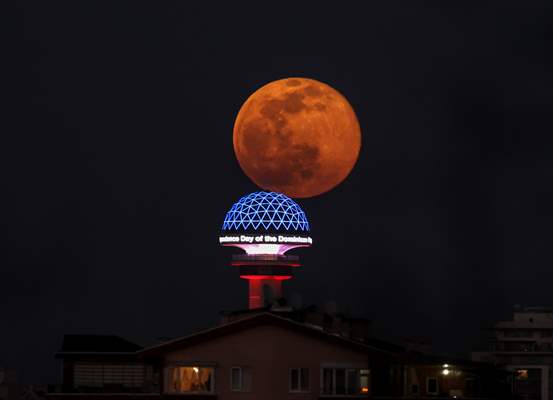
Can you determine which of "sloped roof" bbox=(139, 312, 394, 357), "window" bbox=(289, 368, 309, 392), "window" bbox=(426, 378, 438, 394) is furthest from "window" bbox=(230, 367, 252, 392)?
"window" bbox=(426, 378, 438, 394)

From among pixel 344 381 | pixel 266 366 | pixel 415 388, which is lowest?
pixel 415 388

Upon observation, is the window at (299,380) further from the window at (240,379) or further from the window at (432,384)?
the window at (432,384)

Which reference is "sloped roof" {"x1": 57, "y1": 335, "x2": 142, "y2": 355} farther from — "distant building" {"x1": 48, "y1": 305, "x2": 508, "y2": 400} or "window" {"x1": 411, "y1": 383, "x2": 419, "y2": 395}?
"window" {"x1": 411, "y1": 383, "x2": 419, "y2": 395}

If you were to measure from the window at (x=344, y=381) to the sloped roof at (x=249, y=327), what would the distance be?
159 cm

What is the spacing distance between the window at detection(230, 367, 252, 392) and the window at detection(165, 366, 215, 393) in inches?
49.2

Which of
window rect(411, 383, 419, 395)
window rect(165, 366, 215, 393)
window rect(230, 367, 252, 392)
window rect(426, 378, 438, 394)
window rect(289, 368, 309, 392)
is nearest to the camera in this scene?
window rect(230, 367, 252, 392)

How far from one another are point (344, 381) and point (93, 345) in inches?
696

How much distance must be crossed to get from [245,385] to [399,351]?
54.0 ft

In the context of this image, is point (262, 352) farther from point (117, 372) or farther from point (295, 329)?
point (117, 372)

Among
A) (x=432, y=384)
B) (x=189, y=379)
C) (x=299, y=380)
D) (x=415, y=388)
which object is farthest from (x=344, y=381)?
(x=189, y=379)

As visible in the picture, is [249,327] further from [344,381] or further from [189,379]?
[344,381]

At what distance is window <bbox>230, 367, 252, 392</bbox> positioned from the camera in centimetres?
10900

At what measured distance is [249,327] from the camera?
110 m

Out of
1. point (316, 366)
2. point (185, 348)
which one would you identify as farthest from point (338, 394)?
point (185, 348)
